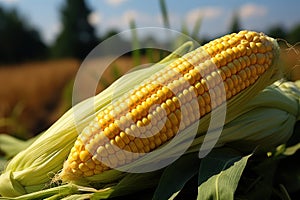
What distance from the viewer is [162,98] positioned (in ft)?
3.73

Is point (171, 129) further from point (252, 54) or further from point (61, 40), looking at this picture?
point (61, 40)

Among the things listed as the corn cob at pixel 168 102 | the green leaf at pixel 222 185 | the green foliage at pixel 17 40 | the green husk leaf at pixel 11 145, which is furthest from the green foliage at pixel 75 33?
the green leaf at pixel 222 185

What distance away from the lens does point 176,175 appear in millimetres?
1121

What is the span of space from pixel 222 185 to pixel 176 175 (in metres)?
0.14

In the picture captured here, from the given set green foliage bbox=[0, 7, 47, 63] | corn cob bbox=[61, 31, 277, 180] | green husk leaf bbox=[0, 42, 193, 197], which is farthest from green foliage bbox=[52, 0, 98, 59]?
corn cob bbox=[61, 31, 277, 180]

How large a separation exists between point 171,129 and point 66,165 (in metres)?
0.28

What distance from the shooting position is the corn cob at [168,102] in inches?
43.5

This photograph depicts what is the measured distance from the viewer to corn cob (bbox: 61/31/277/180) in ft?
3.63

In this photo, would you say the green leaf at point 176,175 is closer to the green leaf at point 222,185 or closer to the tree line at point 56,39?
the green leaf at point 222,185

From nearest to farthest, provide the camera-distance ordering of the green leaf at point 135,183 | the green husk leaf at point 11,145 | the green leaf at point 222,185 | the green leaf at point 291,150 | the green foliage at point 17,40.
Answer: the green leaf at point 222,185 → the green leaf at point 135,183 → the green leaf at point 291,150 → the green husk leaf at point 11,145 → the green foliage at point 17,40

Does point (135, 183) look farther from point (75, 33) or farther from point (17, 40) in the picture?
point (75, 33)

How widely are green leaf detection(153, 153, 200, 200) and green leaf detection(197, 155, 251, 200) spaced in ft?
0.22

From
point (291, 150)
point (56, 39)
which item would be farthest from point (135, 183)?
point (56, 39)

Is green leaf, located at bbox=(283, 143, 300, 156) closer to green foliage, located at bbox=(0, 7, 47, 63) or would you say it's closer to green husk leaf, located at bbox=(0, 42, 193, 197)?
green husk leaf, located at bbox=(0, 42, 193, 197)
